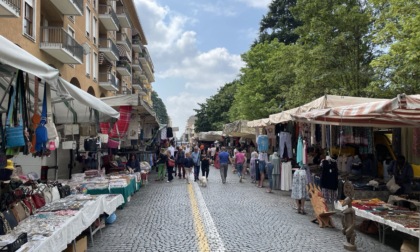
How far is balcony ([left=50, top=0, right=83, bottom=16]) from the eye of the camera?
20217mm

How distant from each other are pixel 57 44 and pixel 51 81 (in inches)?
612

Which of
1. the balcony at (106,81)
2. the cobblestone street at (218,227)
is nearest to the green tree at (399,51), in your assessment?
the cobblestone street at (218,227)

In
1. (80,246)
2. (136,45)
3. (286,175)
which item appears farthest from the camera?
(136,45)

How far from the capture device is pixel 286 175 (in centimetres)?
1429

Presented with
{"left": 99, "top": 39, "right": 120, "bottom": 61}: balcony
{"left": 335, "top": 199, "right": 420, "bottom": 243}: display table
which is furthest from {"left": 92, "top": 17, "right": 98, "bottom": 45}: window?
{"left": 335, "top": 199, "right": 420, "bottom": 243}: display table

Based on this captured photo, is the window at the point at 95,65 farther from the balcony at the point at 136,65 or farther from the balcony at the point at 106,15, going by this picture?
the balcony at the point at 136,65

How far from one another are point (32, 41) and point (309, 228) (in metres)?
15.6

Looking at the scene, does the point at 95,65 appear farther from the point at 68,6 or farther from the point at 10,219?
the point at 10,219

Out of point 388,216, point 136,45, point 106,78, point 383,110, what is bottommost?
point 388,216

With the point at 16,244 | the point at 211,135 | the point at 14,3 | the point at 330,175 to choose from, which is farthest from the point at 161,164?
the point at 211,135

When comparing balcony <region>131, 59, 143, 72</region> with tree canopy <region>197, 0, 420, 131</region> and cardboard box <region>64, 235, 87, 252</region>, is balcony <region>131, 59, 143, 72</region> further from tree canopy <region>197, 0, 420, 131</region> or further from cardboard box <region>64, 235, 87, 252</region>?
cardboard box <region>64, 235, 87, 252</region>

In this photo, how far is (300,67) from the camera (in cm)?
2112

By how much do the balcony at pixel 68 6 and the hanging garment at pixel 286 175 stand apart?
14.2 metres

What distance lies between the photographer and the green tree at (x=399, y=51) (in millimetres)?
12738
